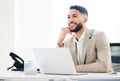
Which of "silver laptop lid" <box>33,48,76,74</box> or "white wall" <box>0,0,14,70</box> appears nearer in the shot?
"silver laptop lid" <box>33,48,76,74</box>

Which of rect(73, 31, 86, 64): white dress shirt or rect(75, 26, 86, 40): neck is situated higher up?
rect(75, 26, 86, 40): neck

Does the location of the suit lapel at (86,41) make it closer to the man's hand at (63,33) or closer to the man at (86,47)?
the man at (86,47)

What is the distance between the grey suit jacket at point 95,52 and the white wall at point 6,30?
1.20 meters

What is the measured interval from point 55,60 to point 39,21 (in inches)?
72.3

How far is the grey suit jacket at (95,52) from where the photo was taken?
6.19 ft

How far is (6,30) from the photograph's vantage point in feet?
10.6

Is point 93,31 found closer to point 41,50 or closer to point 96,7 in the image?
point 41,50

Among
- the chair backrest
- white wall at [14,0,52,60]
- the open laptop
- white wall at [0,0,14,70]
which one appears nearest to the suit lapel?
the chair backrest

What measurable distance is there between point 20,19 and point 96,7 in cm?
117

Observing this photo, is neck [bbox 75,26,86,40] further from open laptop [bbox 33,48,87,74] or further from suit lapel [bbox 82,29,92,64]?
open laptop [bbox 33,48,87,74]

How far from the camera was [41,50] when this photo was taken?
→ 159cm

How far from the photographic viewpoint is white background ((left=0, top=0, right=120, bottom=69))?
10.6ft

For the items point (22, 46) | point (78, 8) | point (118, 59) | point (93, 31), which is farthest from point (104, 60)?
point (22, 46)

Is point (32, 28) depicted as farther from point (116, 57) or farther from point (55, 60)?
point (55, 60)
